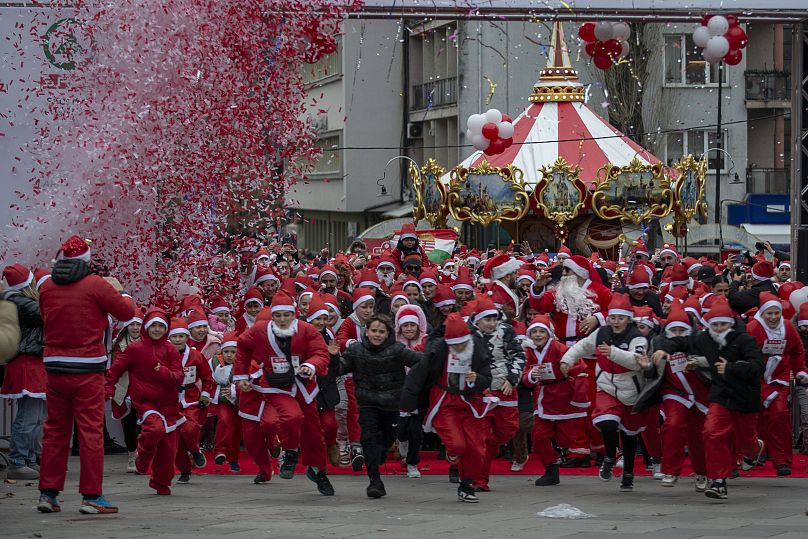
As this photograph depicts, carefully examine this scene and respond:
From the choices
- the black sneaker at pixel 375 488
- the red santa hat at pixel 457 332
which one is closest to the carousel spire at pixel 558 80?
the red santa hat at pixel 457 332

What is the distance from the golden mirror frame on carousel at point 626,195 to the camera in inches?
1179

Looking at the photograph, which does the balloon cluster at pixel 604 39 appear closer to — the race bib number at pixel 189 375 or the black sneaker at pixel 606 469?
the black sneaker at pixel 606 469

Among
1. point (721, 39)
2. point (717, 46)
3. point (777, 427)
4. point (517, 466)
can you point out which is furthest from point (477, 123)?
point (777, 427)

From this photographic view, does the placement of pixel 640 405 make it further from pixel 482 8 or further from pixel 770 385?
pixel 482 8

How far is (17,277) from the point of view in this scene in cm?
1271

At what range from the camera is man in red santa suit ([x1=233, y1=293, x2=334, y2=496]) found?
11844 millimetres

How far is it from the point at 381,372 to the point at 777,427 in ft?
11.4

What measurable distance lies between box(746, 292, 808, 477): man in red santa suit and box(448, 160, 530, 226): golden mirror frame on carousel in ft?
55.4

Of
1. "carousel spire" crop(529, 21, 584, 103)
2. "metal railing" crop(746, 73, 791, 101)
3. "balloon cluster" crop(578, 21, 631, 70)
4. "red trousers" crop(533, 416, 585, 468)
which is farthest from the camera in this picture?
"metal railing" crop(746, 73, 791, 101)

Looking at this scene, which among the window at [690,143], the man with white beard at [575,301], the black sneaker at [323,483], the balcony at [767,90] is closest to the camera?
the black sneaker at [323,483]

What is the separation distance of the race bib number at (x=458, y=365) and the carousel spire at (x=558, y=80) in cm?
2056

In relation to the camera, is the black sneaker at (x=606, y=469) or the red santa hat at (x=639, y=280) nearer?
the black sneaker at (x=606, y=469)

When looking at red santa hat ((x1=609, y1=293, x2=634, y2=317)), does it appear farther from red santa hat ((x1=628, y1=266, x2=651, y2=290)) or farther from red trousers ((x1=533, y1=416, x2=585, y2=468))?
red santa hat ((x1=628, y1=266, x2=651, y2=290))

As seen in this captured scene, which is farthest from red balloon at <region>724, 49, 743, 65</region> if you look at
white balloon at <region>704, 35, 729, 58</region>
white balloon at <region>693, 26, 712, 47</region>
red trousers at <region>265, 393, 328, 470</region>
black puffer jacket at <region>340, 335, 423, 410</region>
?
red trousers at <region>265, 393, 328, 470</region>
